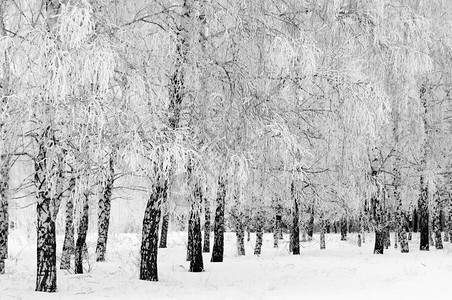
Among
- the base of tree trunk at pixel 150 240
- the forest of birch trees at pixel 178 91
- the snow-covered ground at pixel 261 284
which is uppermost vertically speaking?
the forest of birch trees at pixel 178 91

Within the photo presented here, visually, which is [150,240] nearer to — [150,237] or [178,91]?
[150,237]

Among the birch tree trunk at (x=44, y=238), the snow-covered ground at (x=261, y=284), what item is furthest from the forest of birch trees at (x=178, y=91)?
the snow-covered ground at (x=261, y=284)

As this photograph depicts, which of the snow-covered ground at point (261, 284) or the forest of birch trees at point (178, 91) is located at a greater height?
the forest of birch trees at point (178, 91)

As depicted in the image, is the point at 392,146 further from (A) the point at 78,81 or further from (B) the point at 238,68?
(A) the point at 78,81

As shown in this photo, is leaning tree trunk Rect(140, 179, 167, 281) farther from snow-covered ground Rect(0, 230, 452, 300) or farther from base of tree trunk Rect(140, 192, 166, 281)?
snow-covered ground Rect(0, 230, 452, 300)

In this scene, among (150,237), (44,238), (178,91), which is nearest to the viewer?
(44,238)

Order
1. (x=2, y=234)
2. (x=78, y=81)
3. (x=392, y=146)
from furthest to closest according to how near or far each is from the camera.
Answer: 1. (x=392, y=146)
2. (x=2, y=234)
3. (x=78, y=81)

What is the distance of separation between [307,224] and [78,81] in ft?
94.0

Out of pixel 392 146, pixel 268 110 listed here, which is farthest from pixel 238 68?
pixel 392 146

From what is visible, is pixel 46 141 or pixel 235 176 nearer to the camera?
pixel 46 141

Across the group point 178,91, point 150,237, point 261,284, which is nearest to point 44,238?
point 150,237

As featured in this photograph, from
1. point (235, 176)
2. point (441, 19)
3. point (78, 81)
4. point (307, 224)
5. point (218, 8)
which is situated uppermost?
point (441, 19)

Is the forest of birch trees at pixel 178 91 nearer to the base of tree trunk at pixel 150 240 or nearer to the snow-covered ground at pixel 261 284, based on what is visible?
the base of tree trunk at pixel 150 240

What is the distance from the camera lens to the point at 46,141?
27.5 ft
